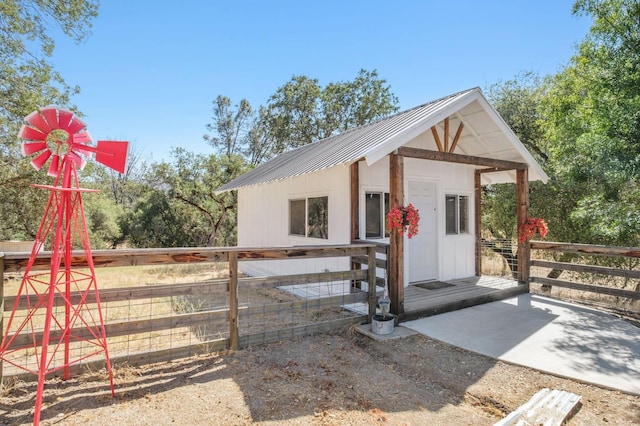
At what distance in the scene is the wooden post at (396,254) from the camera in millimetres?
5133

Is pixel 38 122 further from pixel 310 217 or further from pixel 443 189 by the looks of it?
pixel 443 189

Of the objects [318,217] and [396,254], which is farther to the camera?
[318,217]

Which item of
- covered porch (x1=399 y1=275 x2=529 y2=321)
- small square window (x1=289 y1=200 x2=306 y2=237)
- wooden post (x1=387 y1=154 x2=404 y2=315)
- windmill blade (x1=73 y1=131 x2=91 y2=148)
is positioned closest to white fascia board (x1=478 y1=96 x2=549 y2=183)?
wooden post (x1=387 y1=154 x2=404 y2=315)

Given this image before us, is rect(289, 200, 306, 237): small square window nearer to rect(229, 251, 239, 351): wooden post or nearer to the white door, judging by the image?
the white door

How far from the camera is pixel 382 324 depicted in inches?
185

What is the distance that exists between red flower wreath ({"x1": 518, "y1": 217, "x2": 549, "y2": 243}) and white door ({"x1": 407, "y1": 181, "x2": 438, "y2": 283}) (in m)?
1.69

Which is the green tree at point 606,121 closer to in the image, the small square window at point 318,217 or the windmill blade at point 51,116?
the small square window at point 318,217

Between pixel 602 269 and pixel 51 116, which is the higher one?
pixel 51 116

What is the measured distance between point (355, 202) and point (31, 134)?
4461mm

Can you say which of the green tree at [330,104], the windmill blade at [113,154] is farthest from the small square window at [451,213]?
the green tree at [330,104]

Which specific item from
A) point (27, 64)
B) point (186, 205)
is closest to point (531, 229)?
point (27, 64)

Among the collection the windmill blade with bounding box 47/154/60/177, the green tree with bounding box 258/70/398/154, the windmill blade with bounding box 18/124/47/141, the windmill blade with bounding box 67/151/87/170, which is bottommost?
the windmill blade with bounding box 47/154/60/177

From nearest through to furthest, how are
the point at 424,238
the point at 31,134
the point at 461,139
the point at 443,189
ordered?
1. the point at 31,134
2. the point at 424,238
3. the point at 443,189
4. the point at 461,139

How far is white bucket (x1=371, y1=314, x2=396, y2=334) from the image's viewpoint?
4.70 metres
